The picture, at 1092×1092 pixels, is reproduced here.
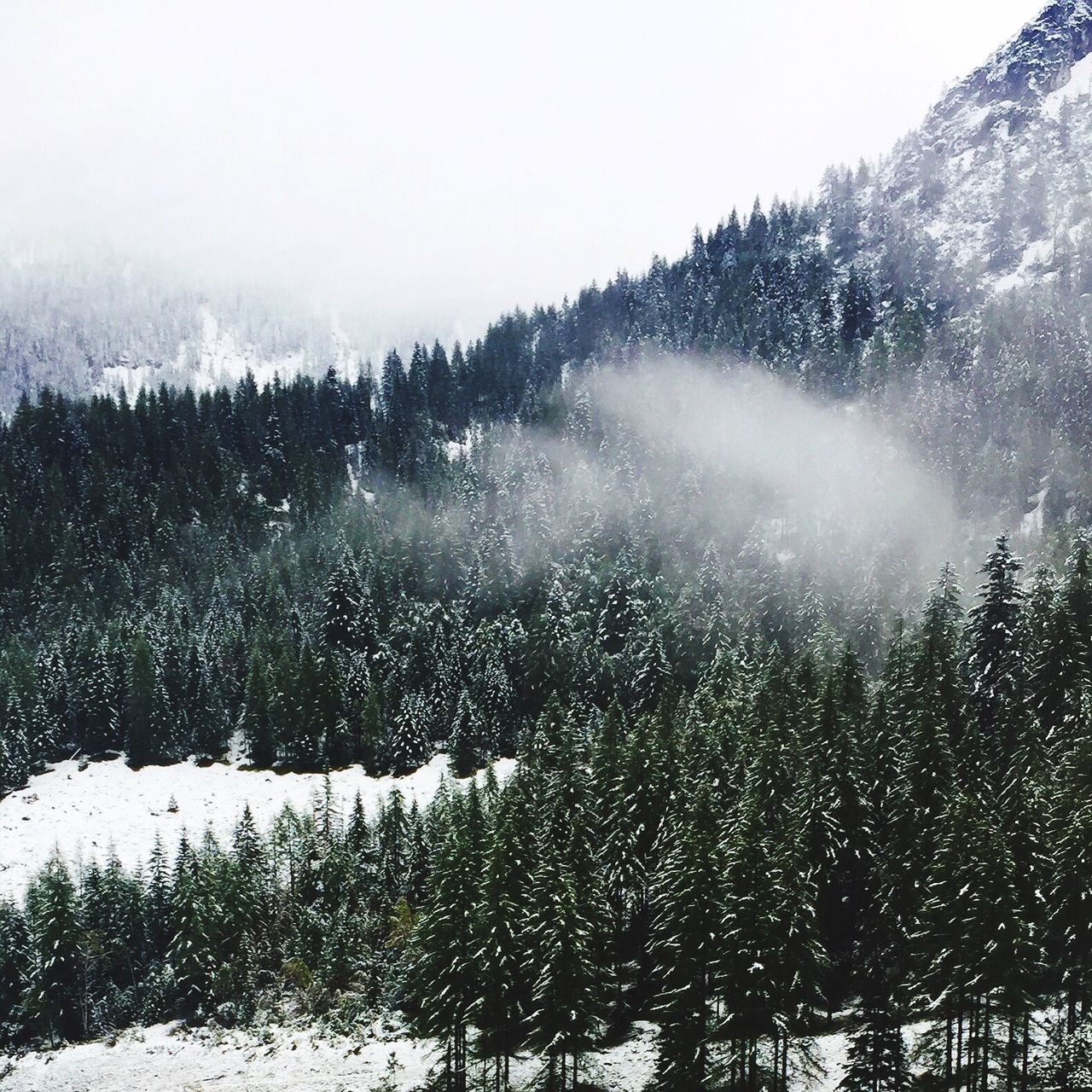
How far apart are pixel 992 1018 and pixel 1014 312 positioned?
524 ft

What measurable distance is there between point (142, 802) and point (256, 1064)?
4500 centimetres

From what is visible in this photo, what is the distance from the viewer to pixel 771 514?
148875mm

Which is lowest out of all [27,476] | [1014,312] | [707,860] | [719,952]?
[719,952]

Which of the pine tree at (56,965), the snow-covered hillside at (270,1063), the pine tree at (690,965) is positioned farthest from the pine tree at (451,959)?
the pine tree at (56,965)

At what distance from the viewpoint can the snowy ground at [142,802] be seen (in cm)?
8231

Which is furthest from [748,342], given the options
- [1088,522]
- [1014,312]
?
[1088,522]

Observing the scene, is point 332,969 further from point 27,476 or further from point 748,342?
point 748,342

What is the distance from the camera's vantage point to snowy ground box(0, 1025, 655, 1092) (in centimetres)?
4903

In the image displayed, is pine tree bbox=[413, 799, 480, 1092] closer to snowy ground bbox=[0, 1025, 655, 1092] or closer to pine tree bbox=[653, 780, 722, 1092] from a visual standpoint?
snowy ground bbox=[0, 1025, 655, 1092]

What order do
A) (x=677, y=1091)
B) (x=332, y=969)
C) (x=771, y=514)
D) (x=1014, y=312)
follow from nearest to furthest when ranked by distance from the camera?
(x=677, y=1091) → (x=332, y=969) → (x=771, y=514) → (x=1014, y=312)

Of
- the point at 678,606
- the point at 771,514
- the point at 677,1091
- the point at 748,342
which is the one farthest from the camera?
the point at 748,342

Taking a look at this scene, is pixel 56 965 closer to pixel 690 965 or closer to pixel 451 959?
Answer: pixel 451 959

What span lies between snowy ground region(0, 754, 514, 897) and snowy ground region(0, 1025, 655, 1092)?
19738mm

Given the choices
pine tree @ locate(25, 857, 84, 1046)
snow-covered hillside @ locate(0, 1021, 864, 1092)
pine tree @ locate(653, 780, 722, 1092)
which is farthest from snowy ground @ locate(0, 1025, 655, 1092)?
pine tree @ locate(653, 780, 722, 1092)
